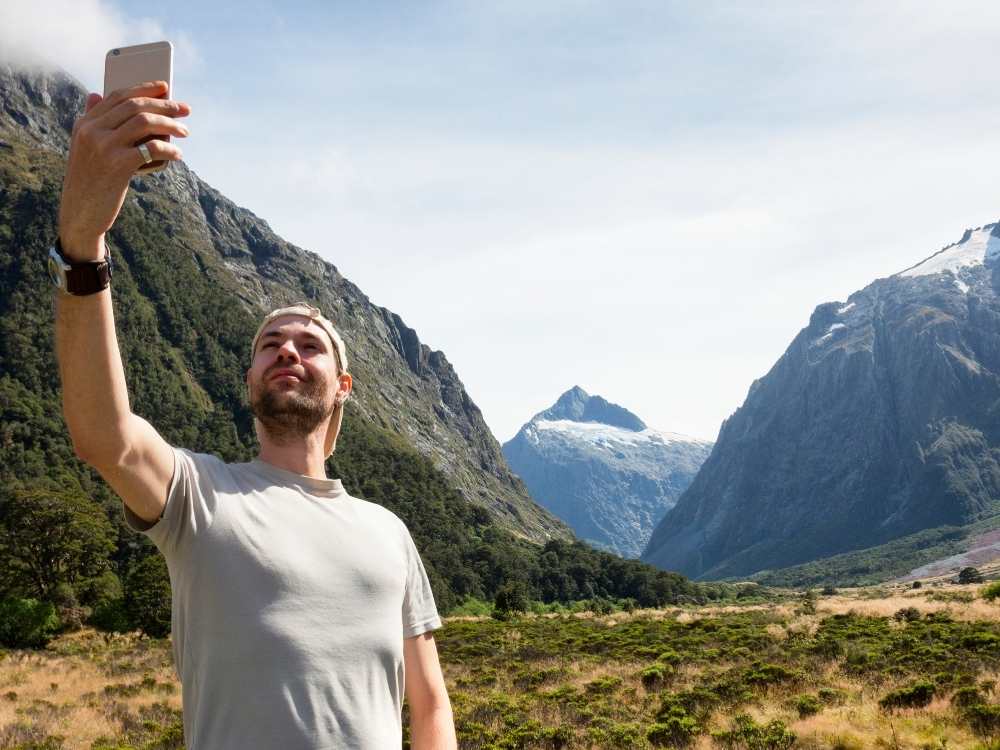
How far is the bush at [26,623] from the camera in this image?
38656 millimetres

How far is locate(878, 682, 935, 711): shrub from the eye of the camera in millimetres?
14930

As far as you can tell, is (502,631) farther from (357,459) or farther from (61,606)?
(357,459)

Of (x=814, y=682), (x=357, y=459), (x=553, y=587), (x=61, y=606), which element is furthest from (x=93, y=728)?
(x=357, y=459)

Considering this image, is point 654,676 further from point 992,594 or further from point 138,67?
point 992,594

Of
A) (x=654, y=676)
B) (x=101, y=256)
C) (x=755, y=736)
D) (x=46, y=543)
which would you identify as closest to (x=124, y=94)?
(x=101, y=256)

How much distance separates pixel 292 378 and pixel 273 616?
2.90 feet

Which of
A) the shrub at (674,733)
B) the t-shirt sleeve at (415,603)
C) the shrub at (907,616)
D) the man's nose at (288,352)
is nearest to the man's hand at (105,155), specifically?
the man's nose at (288,352)

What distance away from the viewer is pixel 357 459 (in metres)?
133

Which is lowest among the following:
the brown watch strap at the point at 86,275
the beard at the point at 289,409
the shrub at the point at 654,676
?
the shrub at the point at 654,676

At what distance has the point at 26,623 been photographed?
3919cm

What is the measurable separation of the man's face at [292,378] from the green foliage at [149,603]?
45027mm

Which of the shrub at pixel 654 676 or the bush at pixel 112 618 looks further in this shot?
the bush at pixel 112 618

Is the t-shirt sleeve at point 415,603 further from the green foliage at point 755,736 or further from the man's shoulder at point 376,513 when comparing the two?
the green foliage at point 755,736

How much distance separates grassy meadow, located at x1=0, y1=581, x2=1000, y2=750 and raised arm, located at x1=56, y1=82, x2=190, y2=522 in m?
13.1
